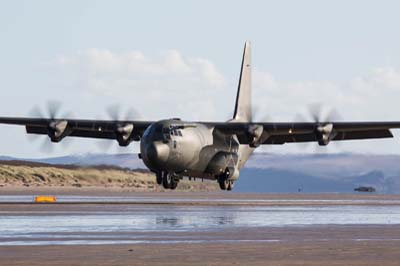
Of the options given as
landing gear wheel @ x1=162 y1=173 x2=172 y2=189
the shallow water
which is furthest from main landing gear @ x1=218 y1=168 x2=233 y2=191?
the shallow water

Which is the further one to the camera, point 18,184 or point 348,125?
point 18,184

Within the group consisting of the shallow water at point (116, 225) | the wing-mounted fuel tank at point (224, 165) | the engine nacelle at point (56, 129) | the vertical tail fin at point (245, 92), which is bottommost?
the shallow water at point (116, 225)

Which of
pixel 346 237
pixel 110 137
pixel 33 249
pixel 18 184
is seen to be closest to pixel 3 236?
pixel 33 249

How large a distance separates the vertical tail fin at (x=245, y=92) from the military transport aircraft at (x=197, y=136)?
2.42 metres

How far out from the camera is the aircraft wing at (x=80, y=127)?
193 feet

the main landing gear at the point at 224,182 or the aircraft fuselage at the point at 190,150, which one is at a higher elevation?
the aircraft fuselage at the point at 190,150

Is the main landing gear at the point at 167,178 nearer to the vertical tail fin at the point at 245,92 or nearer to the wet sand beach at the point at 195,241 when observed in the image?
the vertical tail fin at the point at 245,92

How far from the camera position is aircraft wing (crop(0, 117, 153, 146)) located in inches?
2312

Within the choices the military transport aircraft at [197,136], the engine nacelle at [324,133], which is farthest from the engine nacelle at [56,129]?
the engine nacelle at [324,133]

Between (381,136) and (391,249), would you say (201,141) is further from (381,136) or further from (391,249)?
(391,249)

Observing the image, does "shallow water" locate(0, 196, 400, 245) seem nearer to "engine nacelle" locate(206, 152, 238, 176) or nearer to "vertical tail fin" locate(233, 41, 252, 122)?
"engine nacelle" locate(206, 152, 238, 176)

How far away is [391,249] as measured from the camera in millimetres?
19531

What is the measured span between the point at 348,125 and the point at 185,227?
3444 cm

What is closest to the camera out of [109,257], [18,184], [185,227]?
[109,257]
